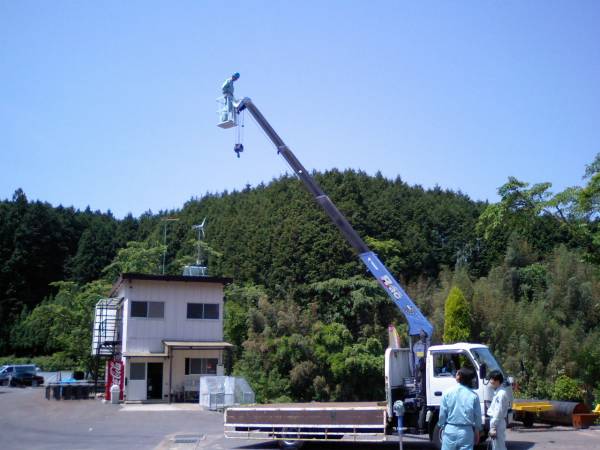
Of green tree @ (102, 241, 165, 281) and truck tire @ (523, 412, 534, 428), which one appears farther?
green tree @ (102, 241, 165, 281)

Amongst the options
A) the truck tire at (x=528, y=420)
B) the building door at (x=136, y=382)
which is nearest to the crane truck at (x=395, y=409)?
the truck tire at (x=528, y=420)

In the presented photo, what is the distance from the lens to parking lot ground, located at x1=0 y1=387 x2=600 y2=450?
16.2 metres

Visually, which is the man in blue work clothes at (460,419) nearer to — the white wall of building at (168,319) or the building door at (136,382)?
the building door at (136,382)

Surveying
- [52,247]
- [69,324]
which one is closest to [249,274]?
[69,324]

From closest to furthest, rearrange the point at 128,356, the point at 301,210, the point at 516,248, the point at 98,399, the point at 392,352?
the point at 392,352 < the point at 128,356 < the point at 98,399 < the point at 516,248 < the point at 301,210

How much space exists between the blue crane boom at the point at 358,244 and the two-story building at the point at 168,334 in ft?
53.4

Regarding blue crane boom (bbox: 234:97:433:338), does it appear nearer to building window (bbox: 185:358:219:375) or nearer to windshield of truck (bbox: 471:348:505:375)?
windshield of truck (bbox: 471:348:505:375)

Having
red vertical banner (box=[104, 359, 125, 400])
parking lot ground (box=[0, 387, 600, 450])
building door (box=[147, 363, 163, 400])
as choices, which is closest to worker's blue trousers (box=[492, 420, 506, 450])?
parking lot ground (box=[0, 387, 600, 450])

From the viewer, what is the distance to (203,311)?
1336 inches

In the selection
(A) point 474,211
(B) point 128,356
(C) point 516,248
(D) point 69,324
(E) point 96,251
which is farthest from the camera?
(E) point 96,251

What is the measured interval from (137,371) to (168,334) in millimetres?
2368

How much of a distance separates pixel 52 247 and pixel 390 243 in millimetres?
52026

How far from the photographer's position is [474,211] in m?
64.8

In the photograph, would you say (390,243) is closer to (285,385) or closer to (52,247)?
(285,385)
